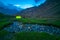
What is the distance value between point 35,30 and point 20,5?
2977 millimetres

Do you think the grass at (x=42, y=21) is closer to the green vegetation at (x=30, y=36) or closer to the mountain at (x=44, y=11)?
the mountain at (x=44, y=11)

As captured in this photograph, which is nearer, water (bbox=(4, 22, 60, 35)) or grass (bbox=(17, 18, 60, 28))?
water (bbox=(4, 22, 60, 35))

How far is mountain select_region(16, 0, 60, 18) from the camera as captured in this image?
12992mm

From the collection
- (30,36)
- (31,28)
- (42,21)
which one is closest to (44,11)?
(42,21)

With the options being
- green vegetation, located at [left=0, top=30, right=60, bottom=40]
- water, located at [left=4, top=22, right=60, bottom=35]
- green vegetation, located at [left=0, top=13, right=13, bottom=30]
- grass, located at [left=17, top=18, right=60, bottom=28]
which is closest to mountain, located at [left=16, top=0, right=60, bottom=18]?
grass, located at [left=17, top=18, right=60, bottom=28]

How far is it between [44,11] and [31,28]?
2795 mm

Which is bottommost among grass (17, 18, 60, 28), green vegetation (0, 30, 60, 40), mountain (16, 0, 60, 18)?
green vegetation (0, 30, 60, 40)

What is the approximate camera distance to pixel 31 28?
11555mm

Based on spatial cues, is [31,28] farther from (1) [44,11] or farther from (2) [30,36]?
(1) [44,11]

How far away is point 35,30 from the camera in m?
11.3

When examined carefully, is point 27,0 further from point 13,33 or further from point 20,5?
point 13,33

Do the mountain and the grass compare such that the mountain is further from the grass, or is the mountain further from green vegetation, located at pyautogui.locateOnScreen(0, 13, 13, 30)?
green vegetation, located at pyautogui.locateOnScreen(0, 13, 13, 30)

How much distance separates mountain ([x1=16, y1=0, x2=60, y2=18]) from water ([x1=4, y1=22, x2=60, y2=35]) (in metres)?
1.20

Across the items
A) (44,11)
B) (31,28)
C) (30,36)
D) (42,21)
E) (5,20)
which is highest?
(44,11)
